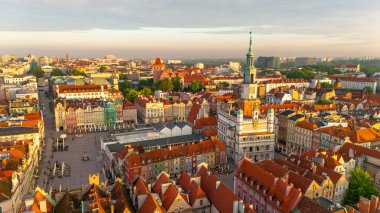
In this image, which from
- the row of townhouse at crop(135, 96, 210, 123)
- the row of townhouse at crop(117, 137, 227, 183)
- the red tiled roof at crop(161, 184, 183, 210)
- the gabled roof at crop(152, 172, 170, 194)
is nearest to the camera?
the red tiled roof at crop(161, 184, 183, 210)

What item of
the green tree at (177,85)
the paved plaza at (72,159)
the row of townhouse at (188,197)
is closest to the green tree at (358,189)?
the row of townhouse at (188,197)

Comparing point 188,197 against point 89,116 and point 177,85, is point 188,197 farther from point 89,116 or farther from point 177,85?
point 177,85

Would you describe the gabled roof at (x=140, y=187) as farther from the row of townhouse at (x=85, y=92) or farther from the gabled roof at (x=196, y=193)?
the row of townhouse at (x=85, y=92)

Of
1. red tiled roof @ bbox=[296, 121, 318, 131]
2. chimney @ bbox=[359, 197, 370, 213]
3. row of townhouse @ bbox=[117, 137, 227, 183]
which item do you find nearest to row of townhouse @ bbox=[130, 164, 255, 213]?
chimney @ bbox=[359, 197, 370, 213]

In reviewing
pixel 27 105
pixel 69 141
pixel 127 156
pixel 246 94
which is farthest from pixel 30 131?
pixel 246 94

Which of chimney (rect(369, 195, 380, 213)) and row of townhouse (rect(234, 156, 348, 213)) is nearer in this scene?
chimney (rect(369, 195, 380, 213))

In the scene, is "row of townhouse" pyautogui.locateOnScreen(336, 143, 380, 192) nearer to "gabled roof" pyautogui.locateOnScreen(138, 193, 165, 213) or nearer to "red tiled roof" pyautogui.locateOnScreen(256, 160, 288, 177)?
"red tiled roof" pyautogui.locateOnScreen(256, 160, 288, 177)

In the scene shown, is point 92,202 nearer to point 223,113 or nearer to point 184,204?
point 184,204
